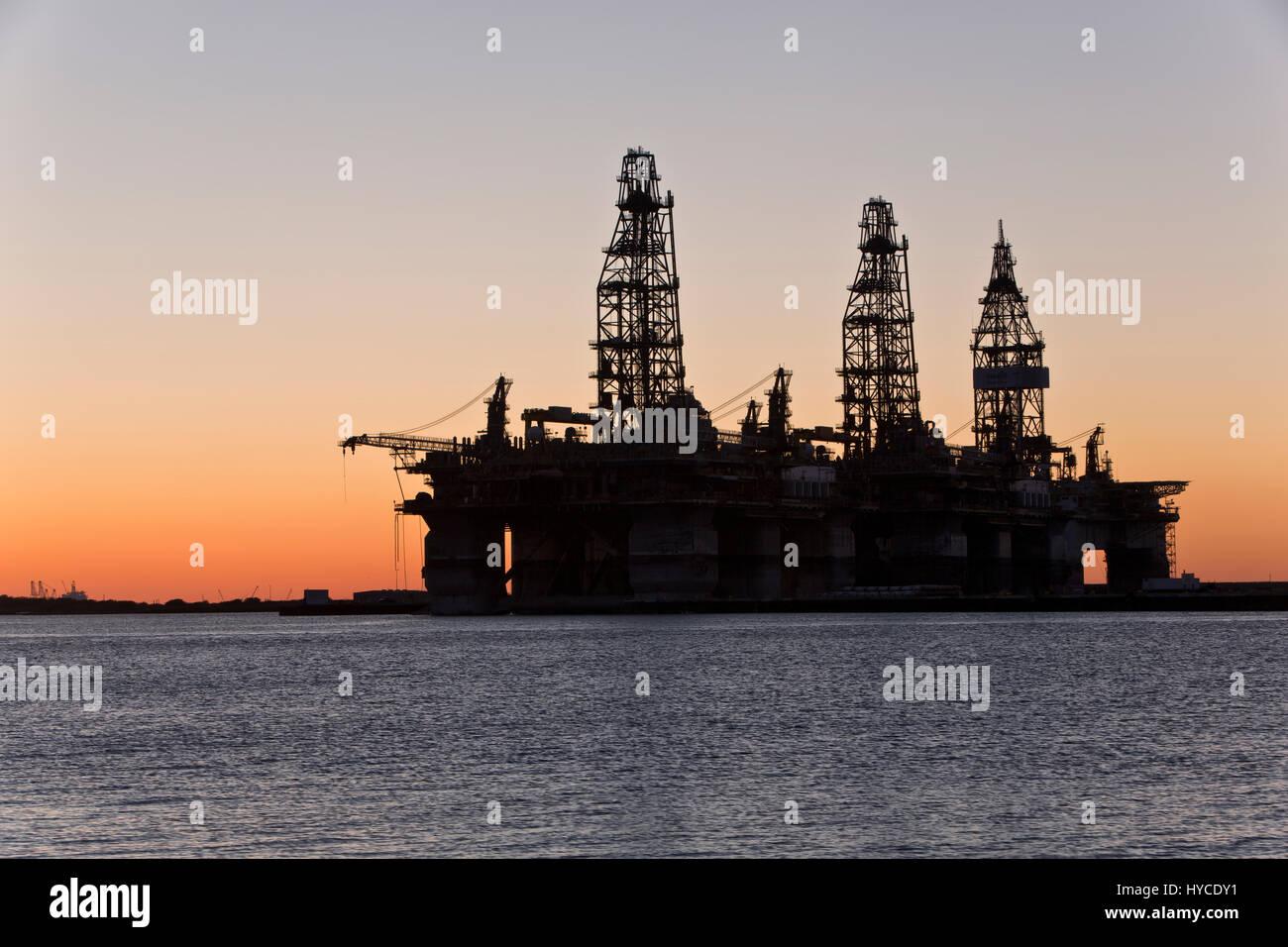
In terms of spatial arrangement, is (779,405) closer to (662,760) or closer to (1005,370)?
(1005,370)

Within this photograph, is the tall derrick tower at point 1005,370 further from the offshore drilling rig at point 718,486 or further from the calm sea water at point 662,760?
the calm sea water at point 662,760

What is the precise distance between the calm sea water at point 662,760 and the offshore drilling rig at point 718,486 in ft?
168

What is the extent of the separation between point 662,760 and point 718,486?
10027 centimetres

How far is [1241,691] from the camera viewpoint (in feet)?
198

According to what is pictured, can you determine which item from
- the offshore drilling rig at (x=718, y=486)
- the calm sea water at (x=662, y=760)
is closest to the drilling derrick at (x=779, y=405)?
the offshore drilling rig at (x=718, y=486)

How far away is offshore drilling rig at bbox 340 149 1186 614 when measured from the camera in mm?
135125

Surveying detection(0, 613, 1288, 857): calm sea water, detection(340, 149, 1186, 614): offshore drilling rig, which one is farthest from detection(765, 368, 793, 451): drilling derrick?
detection(0, 613, 1288, 857): calm sea water

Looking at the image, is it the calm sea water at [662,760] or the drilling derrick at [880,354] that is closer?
the calm sea water at [662,760]

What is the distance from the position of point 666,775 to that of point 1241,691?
111ft

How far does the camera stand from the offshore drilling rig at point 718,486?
135 metres

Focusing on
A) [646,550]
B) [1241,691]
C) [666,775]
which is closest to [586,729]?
[666,775]

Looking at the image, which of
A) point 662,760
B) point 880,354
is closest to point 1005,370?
point 880,354
